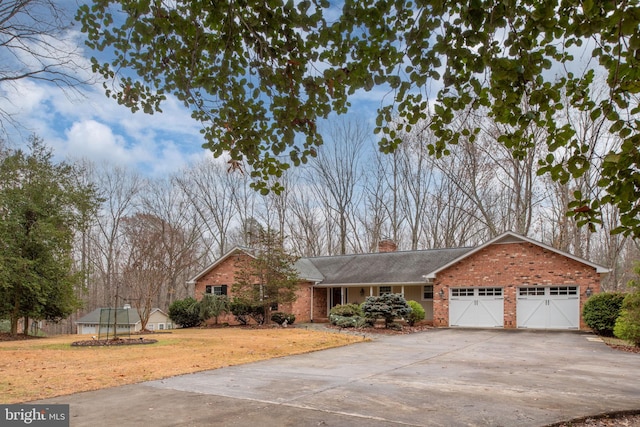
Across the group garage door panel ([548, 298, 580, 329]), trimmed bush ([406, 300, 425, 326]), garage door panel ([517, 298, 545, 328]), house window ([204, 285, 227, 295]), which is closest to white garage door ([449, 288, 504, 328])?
garage door panel ([517, 298, 545, 328])

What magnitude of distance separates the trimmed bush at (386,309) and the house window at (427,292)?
4674 millimetres

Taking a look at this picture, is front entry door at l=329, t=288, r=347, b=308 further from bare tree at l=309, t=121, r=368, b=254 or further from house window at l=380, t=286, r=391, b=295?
bare tree at l=309, t=121, r=368, b=254

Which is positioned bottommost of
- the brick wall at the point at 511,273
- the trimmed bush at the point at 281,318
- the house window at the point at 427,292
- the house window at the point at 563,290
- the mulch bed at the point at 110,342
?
the trimmed bush at the point at 281,318

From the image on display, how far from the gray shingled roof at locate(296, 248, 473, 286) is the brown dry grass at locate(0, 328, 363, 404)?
850cm

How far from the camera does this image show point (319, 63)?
464cm

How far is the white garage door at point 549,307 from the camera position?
19.9m

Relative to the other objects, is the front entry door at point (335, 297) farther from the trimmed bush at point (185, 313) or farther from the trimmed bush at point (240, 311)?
the trimmed bush at point (185, 313)

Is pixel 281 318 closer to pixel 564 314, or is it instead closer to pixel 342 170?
pixel 564 314

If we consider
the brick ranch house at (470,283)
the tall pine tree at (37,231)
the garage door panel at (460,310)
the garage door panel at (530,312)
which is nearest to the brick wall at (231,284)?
the brick ranch house at (470,283)

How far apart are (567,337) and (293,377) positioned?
12.8 meters

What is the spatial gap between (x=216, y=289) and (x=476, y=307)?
544 inches

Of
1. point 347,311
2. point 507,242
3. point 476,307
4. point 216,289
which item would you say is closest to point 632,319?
point 507,242

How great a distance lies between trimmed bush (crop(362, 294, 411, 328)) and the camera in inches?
761

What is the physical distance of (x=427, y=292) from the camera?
24531 mm
